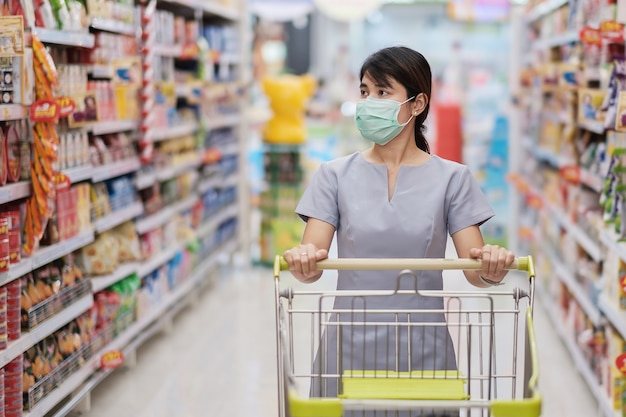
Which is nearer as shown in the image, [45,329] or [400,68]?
[400,68]

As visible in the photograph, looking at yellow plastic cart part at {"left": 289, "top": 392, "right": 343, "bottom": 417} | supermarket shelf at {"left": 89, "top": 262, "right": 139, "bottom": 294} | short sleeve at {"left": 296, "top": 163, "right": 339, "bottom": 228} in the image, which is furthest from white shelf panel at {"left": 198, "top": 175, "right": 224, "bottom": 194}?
yellow plastic cart part at {"left": 289, "top": 392, "right": 343, "bottom": 417}

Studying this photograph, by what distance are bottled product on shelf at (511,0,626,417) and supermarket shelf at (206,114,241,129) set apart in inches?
103

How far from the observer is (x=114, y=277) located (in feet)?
16.6

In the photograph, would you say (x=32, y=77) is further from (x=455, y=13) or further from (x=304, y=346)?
(x=455, y=13)

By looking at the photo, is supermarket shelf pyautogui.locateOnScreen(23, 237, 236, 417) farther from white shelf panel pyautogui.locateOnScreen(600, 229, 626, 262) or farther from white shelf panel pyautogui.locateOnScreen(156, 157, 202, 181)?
white shelf panel pyautogui.locateOnScreen(600, 229, 626, 262)

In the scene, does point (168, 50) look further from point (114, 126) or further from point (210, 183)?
point (210, 183)

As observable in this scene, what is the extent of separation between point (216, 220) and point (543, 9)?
3249 millimetres

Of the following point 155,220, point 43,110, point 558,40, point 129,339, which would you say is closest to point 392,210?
point 43,110

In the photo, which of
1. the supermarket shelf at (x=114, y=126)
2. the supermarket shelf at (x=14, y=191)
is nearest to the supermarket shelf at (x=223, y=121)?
the supermarket shelf at (x=114, y=126)

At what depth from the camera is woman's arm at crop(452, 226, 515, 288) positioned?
8.28ft

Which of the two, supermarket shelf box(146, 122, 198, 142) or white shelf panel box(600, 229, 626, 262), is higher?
supermarket shelf box(146, 122, 198, 142)

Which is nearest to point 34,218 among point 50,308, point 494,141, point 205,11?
point 50,308

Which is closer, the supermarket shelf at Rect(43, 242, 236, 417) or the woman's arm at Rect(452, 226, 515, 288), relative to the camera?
the woman's arm at Rect(452, 226, 515, 288)

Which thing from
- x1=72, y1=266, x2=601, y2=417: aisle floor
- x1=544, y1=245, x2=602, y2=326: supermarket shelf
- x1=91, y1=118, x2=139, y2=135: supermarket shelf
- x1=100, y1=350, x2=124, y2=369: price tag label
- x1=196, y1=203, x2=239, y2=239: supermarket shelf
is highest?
x1=91, y1=118, x2=139, y2=135: supermarket shelf
